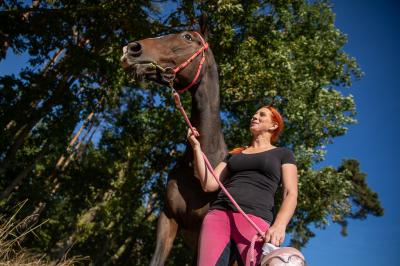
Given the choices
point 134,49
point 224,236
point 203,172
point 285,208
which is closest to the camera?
point 285,208

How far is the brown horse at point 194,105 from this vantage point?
382 centimetres

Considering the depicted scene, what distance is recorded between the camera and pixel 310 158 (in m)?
13.4

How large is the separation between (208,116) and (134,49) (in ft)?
3.86

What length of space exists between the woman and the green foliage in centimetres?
567

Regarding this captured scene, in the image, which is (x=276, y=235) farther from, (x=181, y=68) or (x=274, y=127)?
(x=181, y=68)

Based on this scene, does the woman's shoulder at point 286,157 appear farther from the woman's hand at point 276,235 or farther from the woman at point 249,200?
the woman's hand at point 276,235

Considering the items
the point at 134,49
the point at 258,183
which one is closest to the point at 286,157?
the point at 258,183

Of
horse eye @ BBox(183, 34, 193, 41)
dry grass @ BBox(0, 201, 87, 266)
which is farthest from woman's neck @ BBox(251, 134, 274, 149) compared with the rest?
dry grass @ BBox(0, 201, 87, 266)

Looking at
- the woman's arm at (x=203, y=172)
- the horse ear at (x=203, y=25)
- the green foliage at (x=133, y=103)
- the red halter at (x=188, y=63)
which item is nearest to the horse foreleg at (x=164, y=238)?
the woman's arm at (x=203, y=172)

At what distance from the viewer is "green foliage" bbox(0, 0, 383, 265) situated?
9.57m

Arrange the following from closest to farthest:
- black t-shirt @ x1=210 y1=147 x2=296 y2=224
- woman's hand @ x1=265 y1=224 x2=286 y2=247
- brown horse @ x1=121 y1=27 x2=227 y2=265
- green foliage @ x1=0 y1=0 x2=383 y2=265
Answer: woman's hand @ x1=265 y1=224 x2=286 y2=247, black t-shirt @ x1=210 y1=147 x2=296 y2=224, brown horse @ x1=121 y1=27 x2=227 y2=265, green foliage @ x1=0 y1=0 x2=383 y2=265

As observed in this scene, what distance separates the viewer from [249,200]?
9.53 ft

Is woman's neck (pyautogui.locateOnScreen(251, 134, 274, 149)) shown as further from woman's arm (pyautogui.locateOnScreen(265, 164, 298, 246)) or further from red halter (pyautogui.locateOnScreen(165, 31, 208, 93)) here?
red halter (pyautogui.locateOnScreen(165, 31, 208, 93))

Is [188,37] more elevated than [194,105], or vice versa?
[188,37]
